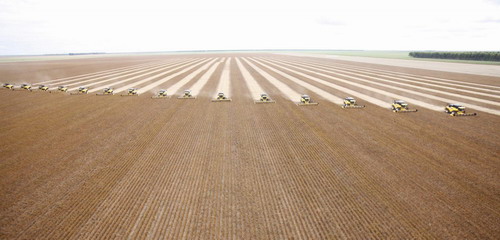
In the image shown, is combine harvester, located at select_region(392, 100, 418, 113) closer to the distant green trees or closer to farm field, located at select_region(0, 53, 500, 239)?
farm field, located at select_region(0, 53, 500, 239)

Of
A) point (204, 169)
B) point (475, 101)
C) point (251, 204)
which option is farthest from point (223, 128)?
point (475, 101)

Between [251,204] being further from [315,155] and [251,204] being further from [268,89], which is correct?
[268,89]

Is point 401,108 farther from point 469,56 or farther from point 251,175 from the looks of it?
point 469,56

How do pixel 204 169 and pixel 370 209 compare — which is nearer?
pixel 370 209

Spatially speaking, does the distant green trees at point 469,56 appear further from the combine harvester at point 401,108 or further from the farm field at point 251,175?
the combine harvester at point 401,108

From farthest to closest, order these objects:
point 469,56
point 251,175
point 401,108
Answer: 1. point 469,56
2. point 401,108
3. point 251,175

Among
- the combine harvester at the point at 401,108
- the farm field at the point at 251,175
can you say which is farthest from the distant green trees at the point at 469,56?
the combine harvester at the point at 401,108

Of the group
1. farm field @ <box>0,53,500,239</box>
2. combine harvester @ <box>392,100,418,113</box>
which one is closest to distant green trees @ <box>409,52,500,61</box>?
farm field @ <box>0,53,500,239</box>

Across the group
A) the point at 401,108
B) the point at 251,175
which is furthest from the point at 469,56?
the point at 251,175
